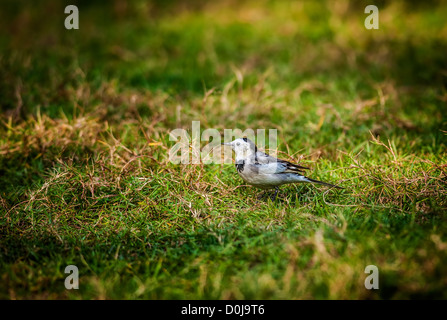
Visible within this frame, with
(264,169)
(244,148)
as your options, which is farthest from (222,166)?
(264,169)

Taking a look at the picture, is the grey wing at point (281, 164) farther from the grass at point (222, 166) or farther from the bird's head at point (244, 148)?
the grass at point (222, 166)

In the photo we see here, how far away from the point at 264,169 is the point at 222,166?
715mm

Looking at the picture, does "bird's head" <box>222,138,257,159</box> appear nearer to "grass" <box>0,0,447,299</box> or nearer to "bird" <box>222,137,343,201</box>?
"bird" <box>222,137,343,201</box>

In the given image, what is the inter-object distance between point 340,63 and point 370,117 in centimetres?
229

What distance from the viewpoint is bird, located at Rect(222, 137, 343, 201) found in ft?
11.3

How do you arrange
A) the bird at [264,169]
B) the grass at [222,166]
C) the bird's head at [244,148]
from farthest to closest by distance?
the bird's head at [244,148], the bird at [264,169], the grass at [222,166]

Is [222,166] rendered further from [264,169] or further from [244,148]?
[264,169]

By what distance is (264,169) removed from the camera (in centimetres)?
345

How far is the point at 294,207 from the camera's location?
3.52 metres

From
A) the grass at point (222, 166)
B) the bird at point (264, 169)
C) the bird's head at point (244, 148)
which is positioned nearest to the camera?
the grass at point (222, 166)

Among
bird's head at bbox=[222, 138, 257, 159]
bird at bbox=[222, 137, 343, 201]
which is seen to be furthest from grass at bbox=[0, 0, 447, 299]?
bird's head at bbox=[222, 138, 257, 159]

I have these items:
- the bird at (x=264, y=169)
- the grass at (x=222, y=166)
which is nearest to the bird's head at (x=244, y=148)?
the bird at (x=264, y=169)

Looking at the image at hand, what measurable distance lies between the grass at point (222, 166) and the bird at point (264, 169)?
221 mm

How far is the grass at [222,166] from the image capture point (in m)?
2.67
